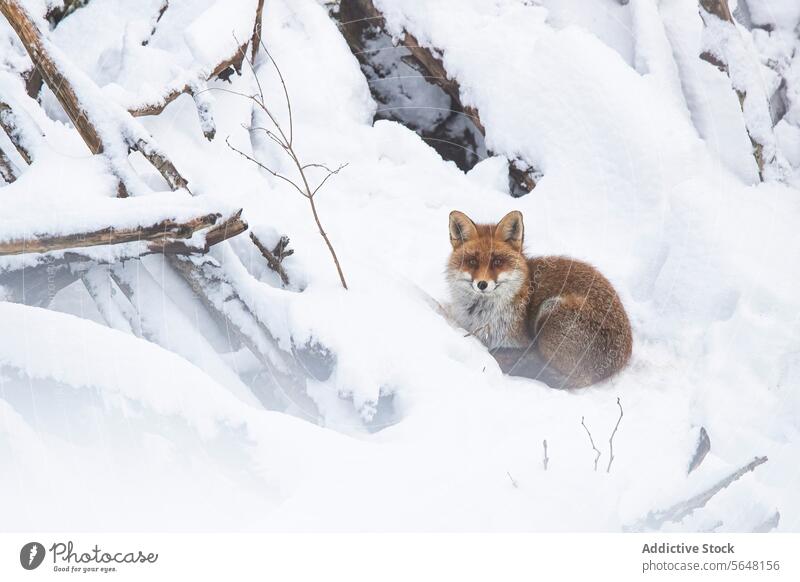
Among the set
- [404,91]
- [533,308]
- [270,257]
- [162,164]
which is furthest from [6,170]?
[404,91]

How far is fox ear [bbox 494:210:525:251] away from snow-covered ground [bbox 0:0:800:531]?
1.57 ft

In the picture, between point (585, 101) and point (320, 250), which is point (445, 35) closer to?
point (585, 101)

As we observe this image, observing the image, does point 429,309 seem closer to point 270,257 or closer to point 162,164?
point 270,257

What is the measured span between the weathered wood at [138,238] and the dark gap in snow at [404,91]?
2.95m

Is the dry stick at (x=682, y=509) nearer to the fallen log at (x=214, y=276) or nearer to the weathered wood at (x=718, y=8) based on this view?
the fallen log at (x=214, y=276)

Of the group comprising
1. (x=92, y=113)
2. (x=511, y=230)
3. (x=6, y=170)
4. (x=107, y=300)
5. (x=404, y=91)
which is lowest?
(x=511, y=230)

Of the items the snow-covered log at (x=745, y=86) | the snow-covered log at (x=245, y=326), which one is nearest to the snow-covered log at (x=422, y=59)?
the snow-covered log at (x=745, y=86)

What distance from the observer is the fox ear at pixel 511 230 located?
4.53m

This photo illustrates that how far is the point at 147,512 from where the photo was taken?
2.98 m

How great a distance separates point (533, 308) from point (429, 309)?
0.70 meters

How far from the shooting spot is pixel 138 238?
353 centimetres

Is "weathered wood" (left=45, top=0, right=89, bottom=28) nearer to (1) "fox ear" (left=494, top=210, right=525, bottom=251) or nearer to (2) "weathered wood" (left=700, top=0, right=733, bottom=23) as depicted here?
(1) "fox ear" (left=494, top=210, right=525, bottom=251)

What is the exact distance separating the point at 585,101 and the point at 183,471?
4.00m

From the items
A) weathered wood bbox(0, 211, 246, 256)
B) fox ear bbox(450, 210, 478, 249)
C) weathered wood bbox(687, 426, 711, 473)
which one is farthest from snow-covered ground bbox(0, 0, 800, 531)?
fox ear bbox(450, 210, 478, 249)
